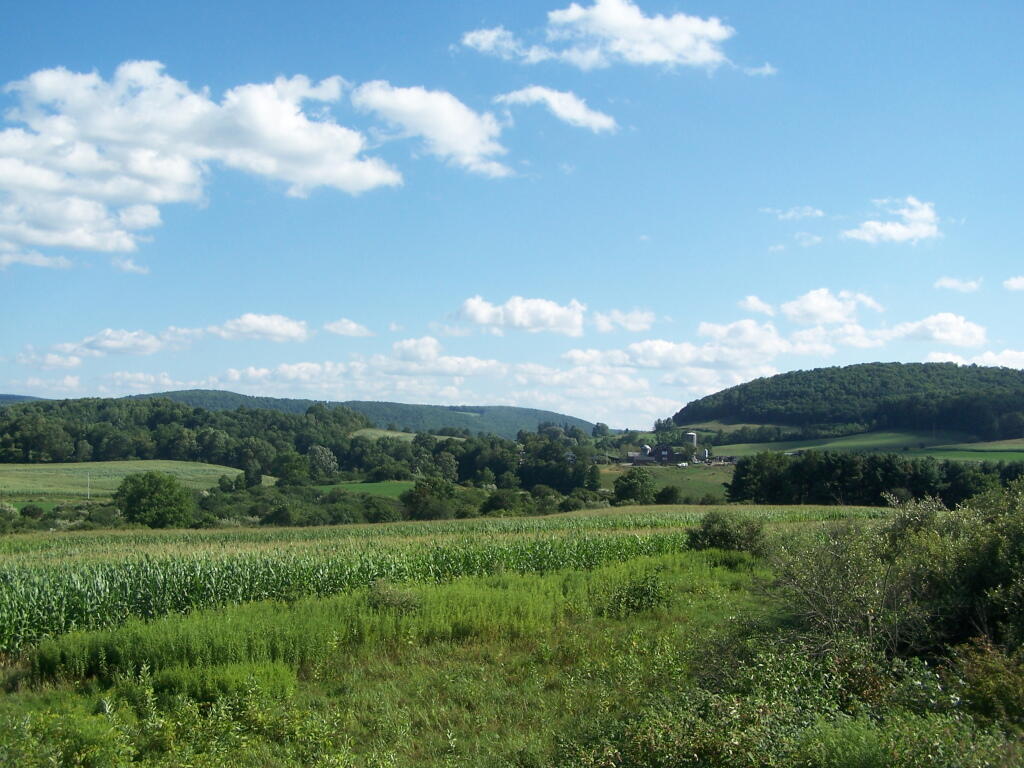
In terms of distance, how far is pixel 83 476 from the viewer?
246 feet

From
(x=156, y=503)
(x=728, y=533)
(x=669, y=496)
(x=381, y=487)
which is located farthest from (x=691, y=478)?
(x=728, y=533)

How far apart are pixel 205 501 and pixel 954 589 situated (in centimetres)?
6767

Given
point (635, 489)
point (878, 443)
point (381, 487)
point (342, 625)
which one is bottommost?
point (381, 487)

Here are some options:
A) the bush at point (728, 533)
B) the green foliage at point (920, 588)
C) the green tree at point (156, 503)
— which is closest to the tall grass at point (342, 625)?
the green foliage at point (920, 588)

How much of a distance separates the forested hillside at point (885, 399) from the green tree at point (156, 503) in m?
80.9

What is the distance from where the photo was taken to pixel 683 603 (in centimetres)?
1425

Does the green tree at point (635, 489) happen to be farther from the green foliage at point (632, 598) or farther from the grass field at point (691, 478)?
the green foliage at point (632, 598)

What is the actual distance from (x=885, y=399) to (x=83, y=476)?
10147cm

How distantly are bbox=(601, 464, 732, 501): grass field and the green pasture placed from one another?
210 inches

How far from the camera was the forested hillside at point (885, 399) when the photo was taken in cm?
8119

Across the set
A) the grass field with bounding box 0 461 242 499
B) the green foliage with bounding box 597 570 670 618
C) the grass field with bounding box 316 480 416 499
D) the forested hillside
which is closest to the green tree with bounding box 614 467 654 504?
the grass field with bounding box 316 480 416 499

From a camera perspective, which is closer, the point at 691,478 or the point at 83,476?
the point at 83,476

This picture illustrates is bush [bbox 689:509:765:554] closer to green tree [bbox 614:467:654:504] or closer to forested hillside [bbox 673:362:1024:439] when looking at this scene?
green tree [bbox 614:467:654:504]

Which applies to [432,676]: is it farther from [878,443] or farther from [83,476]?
[878,443]
